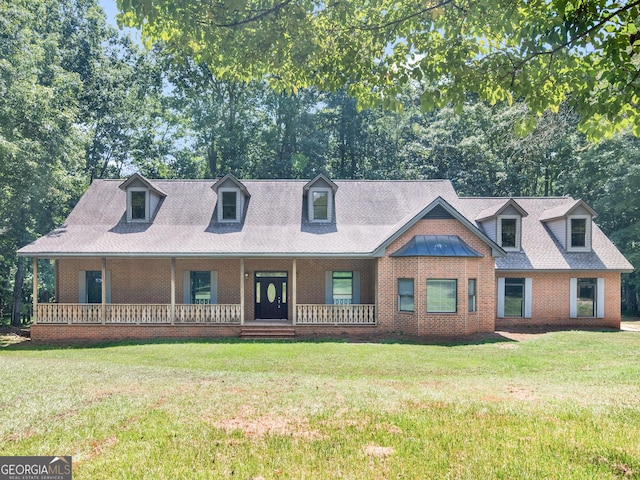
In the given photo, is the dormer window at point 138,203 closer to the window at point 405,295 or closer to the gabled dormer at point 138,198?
Result: the gabled dormer at point 138,198

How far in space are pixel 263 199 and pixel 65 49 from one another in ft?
72.6

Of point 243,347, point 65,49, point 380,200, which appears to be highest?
point 65,49

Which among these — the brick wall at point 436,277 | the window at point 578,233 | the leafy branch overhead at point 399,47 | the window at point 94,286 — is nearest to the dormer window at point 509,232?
the window at point 578,233

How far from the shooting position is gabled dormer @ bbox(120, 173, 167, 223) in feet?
63.1

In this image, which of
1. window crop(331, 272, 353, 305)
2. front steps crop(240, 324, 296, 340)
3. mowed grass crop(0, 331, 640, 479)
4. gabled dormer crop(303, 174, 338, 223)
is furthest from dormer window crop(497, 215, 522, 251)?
front steps crop(240, 324, 296, 340)

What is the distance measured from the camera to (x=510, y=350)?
13.9 meters

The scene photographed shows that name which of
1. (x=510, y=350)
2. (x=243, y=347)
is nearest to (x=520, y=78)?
(x=510, y=350)

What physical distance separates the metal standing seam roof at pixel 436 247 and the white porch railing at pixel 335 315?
8.49 ft

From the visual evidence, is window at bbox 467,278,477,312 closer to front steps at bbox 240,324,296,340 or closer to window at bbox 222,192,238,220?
front steps at bbox 240,324,296,340

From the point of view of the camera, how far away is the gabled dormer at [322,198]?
19.6 metres

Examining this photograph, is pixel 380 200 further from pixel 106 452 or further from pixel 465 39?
pixel 106 452

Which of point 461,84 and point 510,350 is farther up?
point 461,84

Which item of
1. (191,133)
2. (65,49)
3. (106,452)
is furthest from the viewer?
(191,133)

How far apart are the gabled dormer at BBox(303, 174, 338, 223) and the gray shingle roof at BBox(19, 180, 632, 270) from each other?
1.62ft
